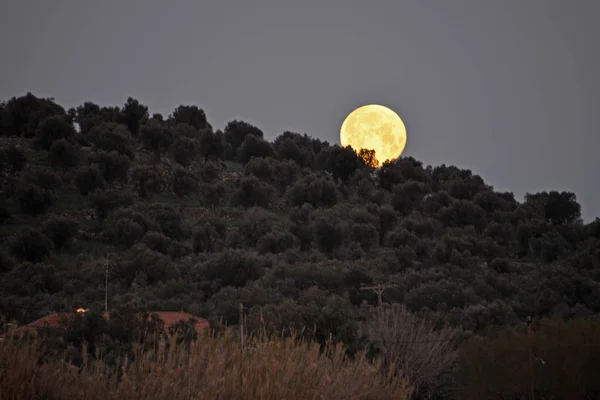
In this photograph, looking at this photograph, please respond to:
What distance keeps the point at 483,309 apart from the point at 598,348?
1789cm

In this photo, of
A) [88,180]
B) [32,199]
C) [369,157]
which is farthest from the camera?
[369,157]

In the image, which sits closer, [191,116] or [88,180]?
[88,180]

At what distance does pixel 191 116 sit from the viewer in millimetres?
90375

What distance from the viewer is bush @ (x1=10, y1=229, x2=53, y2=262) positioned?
47.1 meters

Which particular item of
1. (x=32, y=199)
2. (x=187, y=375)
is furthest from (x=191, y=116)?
(x=187, y=375)

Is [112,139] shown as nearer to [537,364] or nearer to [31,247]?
[31,247]

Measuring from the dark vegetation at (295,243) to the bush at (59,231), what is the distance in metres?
0.12

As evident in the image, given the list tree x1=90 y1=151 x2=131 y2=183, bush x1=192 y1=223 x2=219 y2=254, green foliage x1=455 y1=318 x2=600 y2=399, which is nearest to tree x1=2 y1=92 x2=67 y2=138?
tree x1=90 y1=151 x2=131 y2=183

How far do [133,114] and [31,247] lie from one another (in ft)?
119

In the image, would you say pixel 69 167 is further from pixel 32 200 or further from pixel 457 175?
pixel 457 175

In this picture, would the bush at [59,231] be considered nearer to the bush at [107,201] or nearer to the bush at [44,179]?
the bush at [107,201]

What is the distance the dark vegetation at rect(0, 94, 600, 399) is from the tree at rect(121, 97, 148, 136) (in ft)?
0.62

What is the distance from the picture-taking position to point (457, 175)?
8450 cm

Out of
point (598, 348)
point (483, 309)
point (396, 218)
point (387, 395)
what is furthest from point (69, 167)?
point (387, 395)
